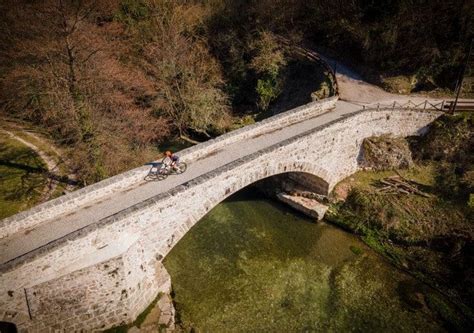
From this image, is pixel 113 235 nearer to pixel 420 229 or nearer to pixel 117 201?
pixel 117 201

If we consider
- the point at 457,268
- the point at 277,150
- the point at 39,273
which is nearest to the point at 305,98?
the point at 277,150

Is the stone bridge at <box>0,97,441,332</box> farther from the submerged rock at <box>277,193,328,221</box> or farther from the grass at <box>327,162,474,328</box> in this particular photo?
the grass at <box>327,162,474,328</box>

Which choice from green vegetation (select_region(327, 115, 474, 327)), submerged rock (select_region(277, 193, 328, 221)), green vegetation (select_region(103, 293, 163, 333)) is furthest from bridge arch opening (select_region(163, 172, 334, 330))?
green vegetation (select_region(327, 115, 474, 327))

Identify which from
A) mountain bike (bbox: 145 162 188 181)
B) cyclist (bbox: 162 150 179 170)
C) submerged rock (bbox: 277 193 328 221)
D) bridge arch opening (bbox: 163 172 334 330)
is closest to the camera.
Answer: cyclist (bbox: 162 150 179 170)

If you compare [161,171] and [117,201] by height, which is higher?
[161,171]

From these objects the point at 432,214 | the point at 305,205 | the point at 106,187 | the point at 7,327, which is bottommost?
the point at 305,205

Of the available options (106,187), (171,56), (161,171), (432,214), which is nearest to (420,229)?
(432,214)
